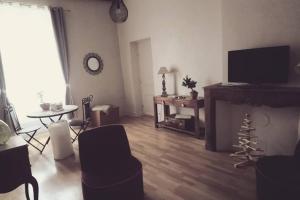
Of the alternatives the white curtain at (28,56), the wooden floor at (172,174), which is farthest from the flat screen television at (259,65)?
the white curtain at (28,56)

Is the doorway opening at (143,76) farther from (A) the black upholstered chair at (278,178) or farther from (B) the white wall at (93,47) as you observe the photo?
(A) the black upholstered chair at (278,178)

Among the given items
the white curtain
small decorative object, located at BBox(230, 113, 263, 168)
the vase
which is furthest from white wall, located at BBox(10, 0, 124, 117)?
small decorative object, located at BBox(230, 113, 263, 168)

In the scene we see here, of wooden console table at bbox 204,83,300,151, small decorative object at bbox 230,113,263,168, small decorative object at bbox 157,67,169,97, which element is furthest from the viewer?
small decorative object at bbox 157,67,169,97

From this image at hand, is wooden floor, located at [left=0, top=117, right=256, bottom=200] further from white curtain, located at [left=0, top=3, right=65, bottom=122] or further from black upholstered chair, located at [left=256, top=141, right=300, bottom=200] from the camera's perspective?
white curtain, located at [left=0, top=3, right=65, bottom=122]

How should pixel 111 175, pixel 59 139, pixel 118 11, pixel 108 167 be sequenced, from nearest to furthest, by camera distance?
pixel 111 175 → pixel 108 167 → pixel 118 11 → pixel 59 139

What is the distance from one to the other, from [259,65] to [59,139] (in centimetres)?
325

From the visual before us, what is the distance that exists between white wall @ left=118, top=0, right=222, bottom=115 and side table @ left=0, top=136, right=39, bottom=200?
3236 millimetres

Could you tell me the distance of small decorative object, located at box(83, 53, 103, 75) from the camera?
5590 millimetres

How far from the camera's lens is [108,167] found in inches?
92.6

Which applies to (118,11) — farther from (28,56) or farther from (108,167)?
(28,56)

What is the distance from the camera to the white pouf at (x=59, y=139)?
12.0 feet

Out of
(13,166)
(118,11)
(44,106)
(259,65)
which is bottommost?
(13,166)

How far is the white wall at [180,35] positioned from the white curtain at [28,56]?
1916mm

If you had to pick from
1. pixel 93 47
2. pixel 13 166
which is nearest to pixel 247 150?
pixel 13 166
